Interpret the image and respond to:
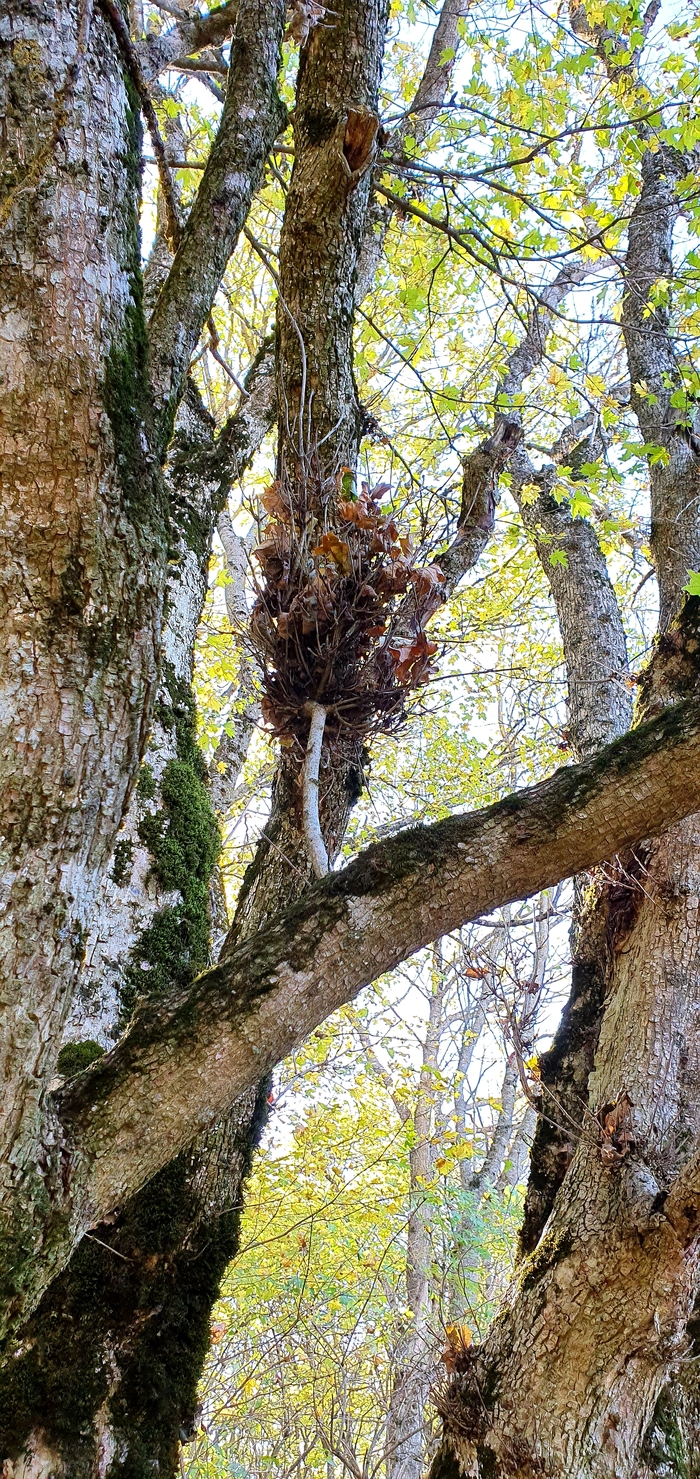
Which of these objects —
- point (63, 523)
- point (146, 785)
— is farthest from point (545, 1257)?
point (63, 523)


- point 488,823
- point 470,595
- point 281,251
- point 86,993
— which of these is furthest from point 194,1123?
point 470,595

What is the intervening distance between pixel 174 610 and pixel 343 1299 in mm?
7764

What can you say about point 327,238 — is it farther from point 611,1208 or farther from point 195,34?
point 611,1208

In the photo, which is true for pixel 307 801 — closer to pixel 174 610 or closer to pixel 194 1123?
pixel 194 1123

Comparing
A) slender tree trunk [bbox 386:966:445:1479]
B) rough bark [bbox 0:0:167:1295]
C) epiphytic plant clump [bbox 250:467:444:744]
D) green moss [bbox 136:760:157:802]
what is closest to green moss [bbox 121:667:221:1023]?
green moss [bbox 136:760:157:802]

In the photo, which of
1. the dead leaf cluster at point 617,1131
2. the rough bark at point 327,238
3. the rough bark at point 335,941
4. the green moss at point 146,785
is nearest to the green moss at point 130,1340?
the rough bark at point 335,941

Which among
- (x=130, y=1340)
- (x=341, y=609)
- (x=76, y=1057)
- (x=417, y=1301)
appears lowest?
(x=130, y=1340)

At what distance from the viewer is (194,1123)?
1647 millimetres

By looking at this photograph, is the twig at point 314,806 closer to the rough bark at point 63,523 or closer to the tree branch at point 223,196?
the rough bark at point 63,523

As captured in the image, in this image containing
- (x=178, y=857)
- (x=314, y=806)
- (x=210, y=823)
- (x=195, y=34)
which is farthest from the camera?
(x=195, y=34)

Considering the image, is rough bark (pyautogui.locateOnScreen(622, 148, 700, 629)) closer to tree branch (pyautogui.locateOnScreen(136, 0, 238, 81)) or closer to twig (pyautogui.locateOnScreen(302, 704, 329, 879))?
tree branch (pyautogui.locateOnScreen(136, 0, 238, 81))

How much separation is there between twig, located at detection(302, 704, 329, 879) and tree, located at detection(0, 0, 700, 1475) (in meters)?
0.01

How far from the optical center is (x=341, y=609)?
2350mm

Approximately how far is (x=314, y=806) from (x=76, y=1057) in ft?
2.56
